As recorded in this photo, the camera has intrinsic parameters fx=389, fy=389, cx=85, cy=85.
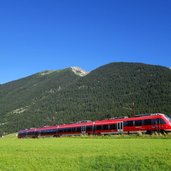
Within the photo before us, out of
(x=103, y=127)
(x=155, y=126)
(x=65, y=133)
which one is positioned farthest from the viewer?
(x=65, y=133)

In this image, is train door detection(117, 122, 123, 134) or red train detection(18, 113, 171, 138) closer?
red train detection(18, 113, 171, 138)

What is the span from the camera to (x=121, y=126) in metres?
60.2

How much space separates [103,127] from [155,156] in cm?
4616

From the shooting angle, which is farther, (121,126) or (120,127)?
(120,127)

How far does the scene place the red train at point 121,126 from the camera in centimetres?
5172

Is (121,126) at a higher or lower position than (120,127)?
higher

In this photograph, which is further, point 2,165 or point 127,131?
point 127,131

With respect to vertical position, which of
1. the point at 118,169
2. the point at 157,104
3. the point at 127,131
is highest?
the point at 157,104

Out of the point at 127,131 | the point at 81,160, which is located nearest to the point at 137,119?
the point at 127,131

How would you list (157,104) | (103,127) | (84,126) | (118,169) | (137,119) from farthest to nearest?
(157,104), (84,126), (103,127), (137,119), (118,169)

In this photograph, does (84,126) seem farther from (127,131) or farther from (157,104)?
(157,104)

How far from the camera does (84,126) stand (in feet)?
239

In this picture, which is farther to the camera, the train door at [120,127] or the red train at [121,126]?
the train door at [120,127]

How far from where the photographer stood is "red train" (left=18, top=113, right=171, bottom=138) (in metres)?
51.7
